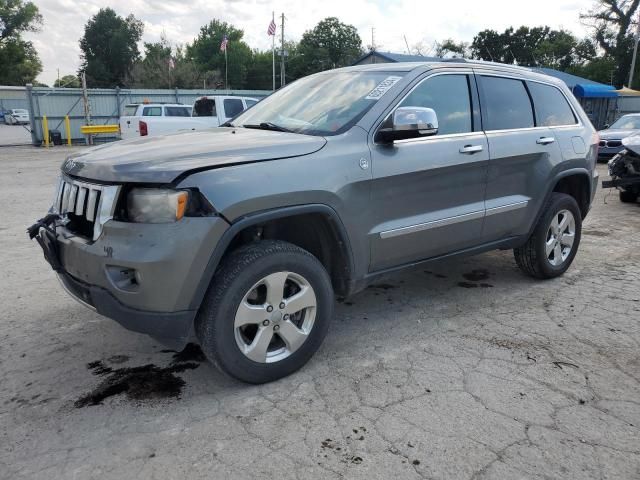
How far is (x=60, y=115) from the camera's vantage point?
75.4 feet

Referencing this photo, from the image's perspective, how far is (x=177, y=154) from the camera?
2711mm

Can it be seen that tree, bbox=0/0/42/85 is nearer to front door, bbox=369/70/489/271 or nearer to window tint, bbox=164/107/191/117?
window tint, bbox=164/107/191/117

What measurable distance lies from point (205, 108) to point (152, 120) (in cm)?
161

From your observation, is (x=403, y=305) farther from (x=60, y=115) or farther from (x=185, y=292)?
(x=60, y=115)

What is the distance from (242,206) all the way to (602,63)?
189 feet

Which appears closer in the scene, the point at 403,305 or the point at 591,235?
the point at 403,305

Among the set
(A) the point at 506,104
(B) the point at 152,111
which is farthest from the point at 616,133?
(B) the point at 152,111

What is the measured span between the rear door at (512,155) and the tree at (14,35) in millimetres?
68015

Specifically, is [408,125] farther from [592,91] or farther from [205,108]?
[592,91]

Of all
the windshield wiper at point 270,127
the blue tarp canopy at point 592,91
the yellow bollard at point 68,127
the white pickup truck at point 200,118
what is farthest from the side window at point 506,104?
the blue tarp canopy at point 592,91

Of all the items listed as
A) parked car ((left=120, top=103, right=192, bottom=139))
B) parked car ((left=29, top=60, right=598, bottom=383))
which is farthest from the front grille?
parked car ((left=120, top=103, right=192, bottom=139))

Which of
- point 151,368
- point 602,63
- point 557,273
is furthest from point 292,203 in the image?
point 602,63

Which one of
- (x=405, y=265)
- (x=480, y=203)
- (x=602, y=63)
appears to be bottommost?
(x=405, y=265)

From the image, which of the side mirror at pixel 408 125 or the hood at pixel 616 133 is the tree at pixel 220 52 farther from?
the side mirror at pixel 408 125
